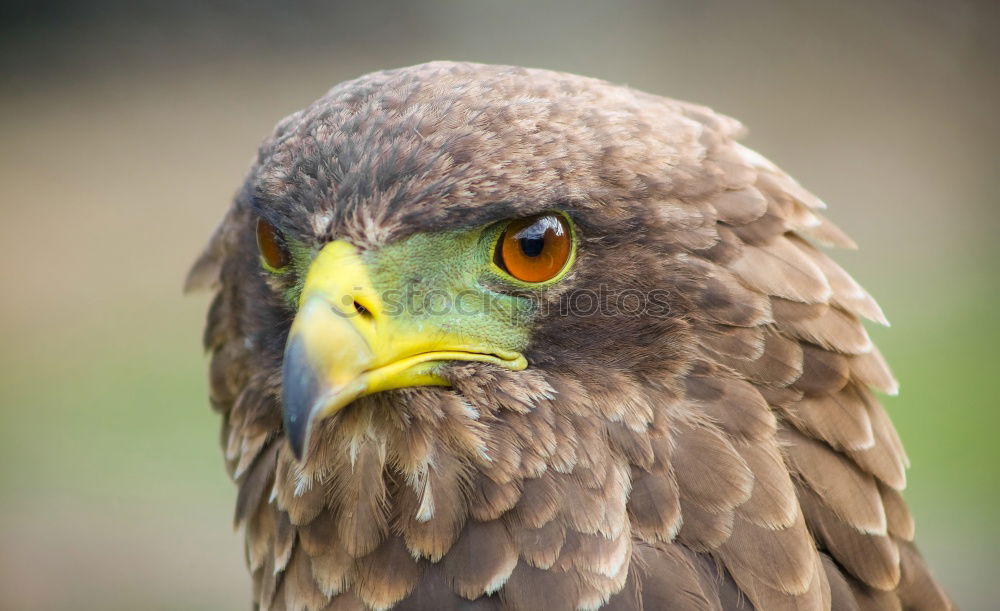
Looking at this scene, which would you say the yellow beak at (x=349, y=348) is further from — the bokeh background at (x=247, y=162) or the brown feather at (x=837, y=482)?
the bokeh background at (x=247, y=162)

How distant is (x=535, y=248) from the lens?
1820 millimetres

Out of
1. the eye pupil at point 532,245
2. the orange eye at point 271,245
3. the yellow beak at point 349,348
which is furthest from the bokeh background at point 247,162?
the eye pupil at point 532,245

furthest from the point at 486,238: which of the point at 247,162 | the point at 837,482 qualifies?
the point at 247,162

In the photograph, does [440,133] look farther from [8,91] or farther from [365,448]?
[8,91]

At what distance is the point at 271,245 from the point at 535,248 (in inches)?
21.4

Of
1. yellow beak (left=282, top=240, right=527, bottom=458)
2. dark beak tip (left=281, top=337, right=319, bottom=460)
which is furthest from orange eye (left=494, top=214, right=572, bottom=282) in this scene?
dark beak tip (left=281, top=337, right=319, bottom=460)

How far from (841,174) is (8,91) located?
6338 mm

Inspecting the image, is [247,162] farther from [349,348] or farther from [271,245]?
[349,348]

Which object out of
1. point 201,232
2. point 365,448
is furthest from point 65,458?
point 365,448

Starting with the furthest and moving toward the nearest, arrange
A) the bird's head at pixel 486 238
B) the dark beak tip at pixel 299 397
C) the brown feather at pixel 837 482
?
the brown feather at pixel 837 482, the bird's head at pixel 486 238, the dark beak tip at pixel 299 397

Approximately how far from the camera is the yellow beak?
1.66 metres

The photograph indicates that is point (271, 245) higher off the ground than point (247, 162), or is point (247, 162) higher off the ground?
point (271, 245)

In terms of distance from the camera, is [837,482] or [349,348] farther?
[837,482]

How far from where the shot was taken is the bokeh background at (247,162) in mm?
6621
